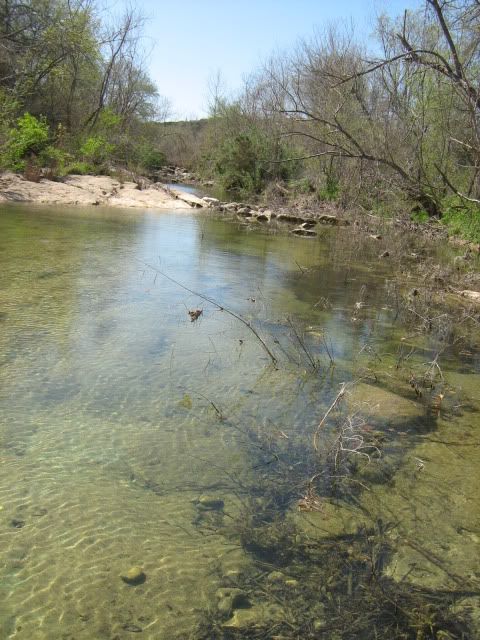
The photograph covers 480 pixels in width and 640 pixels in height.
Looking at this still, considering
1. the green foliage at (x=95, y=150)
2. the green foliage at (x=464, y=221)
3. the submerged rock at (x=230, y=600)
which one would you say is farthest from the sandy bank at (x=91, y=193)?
the submerged rock at (x=230, y=600)

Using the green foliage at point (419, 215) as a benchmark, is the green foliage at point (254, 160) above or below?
above

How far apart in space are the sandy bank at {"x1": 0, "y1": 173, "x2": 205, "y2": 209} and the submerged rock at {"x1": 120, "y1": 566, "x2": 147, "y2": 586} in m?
14.7

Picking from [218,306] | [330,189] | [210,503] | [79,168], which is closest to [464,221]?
[218,306]

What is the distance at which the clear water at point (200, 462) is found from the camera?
90.5 inches

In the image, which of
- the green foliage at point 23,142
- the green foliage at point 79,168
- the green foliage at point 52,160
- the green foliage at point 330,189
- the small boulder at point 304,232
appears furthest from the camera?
the green foliage at point 330,189

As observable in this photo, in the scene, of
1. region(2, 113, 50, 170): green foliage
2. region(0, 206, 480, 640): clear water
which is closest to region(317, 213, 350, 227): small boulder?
region(2, 113, 50, 170): green foliage

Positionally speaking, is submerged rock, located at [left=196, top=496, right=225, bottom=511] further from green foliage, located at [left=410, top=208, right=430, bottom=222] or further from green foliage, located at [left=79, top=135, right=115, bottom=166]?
green foliage, located at [left=79, top=135, right=115, bottom=166]

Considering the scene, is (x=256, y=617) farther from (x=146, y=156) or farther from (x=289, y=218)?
(x=146, y=156)

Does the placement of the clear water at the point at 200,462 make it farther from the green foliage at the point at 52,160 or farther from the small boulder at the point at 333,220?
the green foliage at the point at 52,160

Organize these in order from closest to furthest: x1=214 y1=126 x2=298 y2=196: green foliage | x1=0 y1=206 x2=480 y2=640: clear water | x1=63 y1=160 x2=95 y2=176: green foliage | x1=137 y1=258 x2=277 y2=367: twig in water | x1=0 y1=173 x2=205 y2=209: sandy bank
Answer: x1=0 y1=206 x2=480 y2=640: clear water, x1=137 y1=258 x2=277 y2=367: twig in water, x1=0 y1=173 x2=205 y2=209: sandy bank, x1=63 y1=160 x2=95 y2=176: green foliage, x1=214 y1=126 x2=298 y2=196: green foliage

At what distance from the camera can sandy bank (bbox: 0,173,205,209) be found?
1625 centimetres

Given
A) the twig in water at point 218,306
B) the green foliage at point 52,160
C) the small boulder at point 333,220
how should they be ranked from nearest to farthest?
1. the twig in water at point 218,306
2. the small boulder at point 333,220
3. the green foliage at point 52,160

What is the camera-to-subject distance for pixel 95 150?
2320 cm

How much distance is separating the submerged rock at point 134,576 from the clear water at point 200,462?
2 cm
